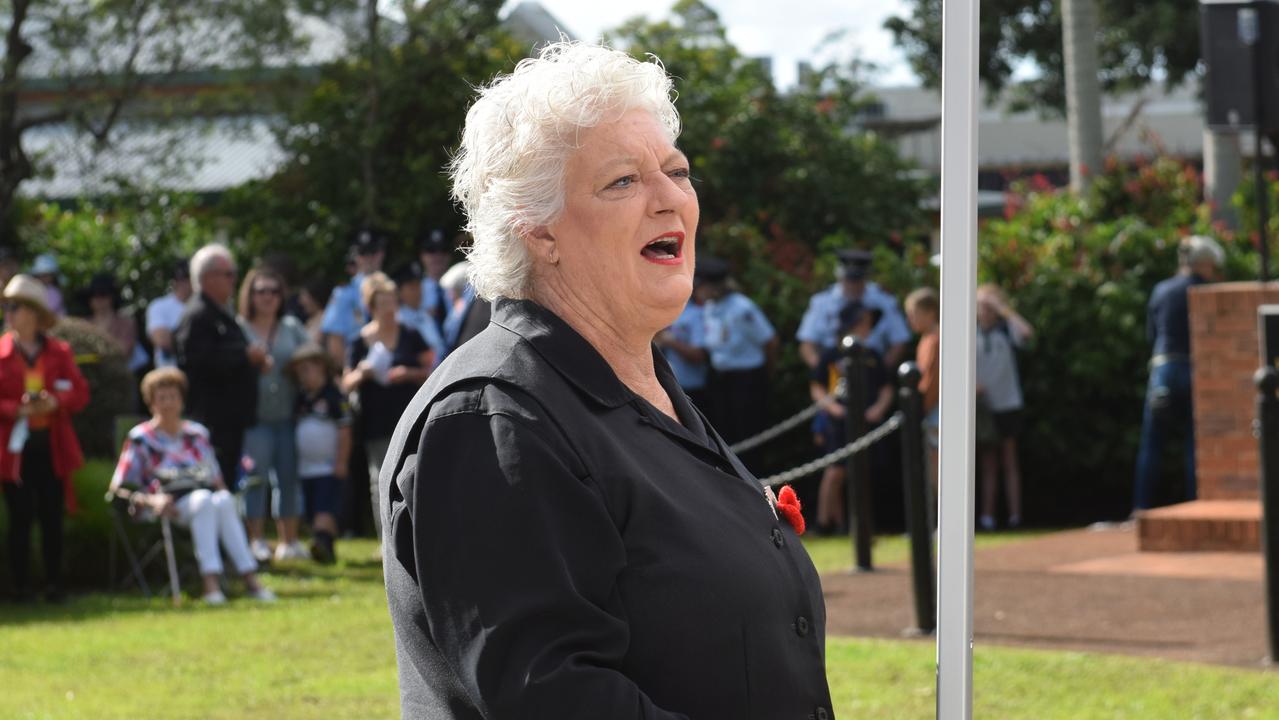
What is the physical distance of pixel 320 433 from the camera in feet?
40.7

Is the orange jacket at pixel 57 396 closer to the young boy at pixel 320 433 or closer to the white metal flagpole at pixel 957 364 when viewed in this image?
the young boy at pixel 320 433

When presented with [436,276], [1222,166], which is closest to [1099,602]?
[436,276]

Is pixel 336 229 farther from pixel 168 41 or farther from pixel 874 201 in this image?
pixel 874 201

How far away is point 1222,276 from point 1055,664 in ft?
22.5

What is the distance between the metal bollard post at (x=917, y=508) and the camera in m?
8.75

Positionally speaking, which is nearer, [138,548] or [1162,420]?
[138,548]

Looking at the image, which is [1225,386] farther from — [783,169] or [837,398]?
[783,169]

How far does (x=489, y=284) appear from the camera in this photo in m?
2.83

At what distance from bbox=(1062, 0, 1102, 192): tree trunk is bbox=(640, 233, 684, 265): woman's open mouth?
1715 centimetres

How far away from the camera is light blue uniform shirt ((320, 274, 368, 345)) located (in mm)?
13703

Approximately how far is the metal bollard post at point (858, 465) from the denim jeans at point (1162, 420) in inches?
115

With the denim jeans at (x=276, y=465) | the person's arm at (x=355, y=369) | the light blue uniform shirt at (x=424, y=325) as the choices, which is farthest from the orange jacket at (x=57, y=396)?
the light blue uniform shirt at (x=424, y=325)

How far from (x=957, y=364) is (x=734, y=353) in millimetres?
11754

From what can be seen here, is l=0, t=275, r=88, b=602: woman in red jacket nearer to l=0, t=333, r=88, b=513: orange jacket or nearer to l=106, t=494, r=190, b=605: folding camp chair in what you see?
l=0, t=333, r=88, b=513: orange jacket
